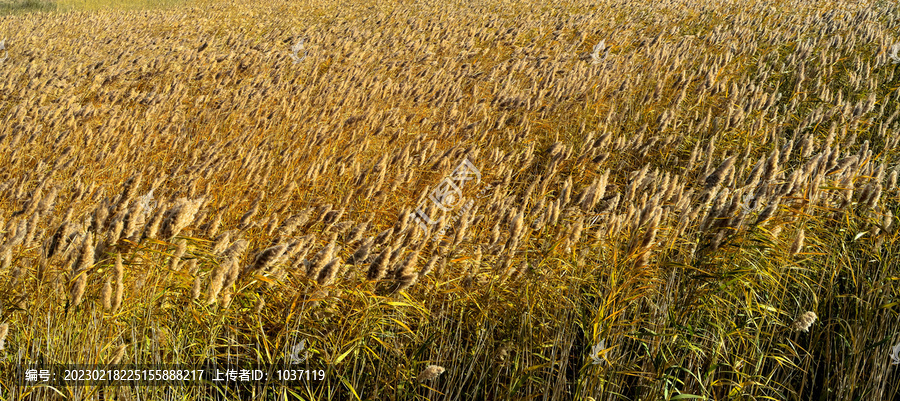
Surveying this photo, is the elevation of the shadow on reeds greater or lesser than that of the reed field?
greater

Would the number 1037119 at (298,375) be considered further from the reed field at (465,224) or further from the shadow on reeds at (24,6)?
the shadow on reeds at (24,6)

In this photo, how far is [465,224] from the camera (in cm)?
195

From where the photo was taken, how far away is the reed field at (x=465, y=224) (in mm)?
1683

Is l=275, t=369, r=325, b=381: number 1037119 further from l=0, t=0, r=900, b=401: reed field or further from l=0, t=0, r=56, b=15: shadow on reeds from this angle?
l=0, t=0, r=56, b=15: shadow on reeds

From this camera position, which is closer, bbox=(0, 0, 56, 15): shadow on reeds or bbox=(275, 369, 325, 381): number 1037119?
Result: bbox=(275, 369, 325, 381): number 1037119

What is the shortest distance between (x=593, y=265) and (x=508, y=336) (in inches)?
21.0

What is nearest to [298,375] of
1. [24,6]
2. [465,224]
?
[465,224]

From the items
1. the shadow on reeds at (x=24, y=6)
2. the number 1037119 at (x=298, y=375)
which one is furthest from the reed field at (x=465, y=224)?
the shadow on reeds at (x=24, y=6)

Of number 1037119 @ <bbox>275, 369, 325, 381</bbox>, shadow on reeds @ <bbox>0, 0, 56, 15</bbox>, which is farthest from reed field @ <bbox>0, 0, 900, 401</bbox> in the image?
shadow on reeds @ <bbox>0, 0, 56, 15</bbox>

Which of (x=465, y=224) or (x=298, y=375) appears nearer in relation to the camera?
(x=298, y=375)

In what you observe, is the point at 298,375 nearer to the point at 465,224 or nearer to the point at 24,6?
the point at 465,224

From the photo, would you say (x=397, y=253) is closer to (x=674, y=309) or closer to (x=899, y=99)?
(x=674, y=309)

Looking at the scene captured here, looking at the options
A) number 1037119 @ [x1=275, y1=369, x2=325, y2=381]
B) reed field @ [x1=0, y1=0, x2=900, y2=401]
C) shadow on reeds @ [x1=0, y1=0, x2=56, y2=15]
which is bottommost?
number 1037119 @ [x1=275, y1=369, x2=325, y2=381]

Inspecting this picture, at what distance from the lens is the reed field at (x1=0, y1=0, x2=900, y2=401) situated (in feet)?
5.52
